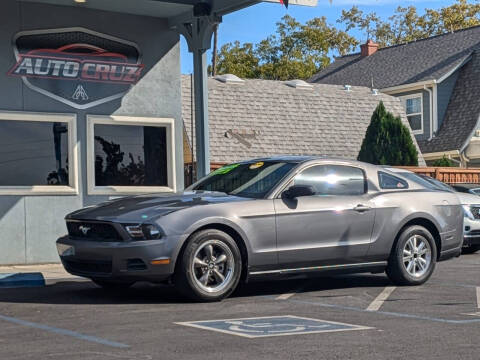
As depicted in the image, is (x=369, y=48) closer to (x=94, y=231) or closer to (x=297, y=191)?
(x=297, y=191)

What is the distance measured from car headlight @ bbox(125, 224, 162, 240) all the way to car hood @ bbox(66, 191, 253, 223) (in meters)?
0.06

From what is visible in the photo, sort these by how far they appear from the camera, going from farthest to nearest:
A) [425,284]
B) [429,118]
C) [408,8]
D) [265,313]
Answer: [408,8] < [429,118] < [425,284] < [265,313]

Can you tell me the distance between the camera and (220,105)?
29.3 meters

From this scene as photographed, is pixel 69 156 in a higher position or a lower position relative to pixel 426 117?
lower

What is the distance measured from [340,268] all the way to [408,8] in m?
51.0

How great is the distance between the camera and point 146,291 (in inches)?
416

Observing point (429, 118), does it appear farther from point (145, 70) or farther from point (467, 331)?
point (467, 331)

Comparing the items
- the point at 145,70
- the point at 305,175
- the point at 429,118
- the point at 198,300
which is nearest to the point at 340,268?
the point at 305,175

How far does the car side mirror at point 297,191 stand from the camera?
9.98 m

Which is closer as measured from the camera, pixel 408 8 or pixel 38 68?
pixel 38 68

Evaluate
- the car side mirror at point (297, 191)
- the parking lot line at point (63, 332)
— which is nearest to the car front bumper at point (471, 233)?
the car side mirror at point (297, 191)

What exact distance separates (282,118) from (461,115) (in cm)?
786

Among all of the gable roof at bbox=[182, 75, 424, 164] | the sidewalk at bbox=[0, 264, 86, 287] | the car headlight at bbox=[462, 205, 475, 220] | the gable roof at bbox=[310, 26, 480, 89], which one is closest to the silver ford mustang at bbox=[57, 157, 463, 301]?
the sidewalk at bbox=[0, 264, 86, 287]

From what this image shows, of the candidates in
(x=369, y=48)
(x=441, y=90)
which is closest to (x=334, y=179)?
(x=441, y=90)
